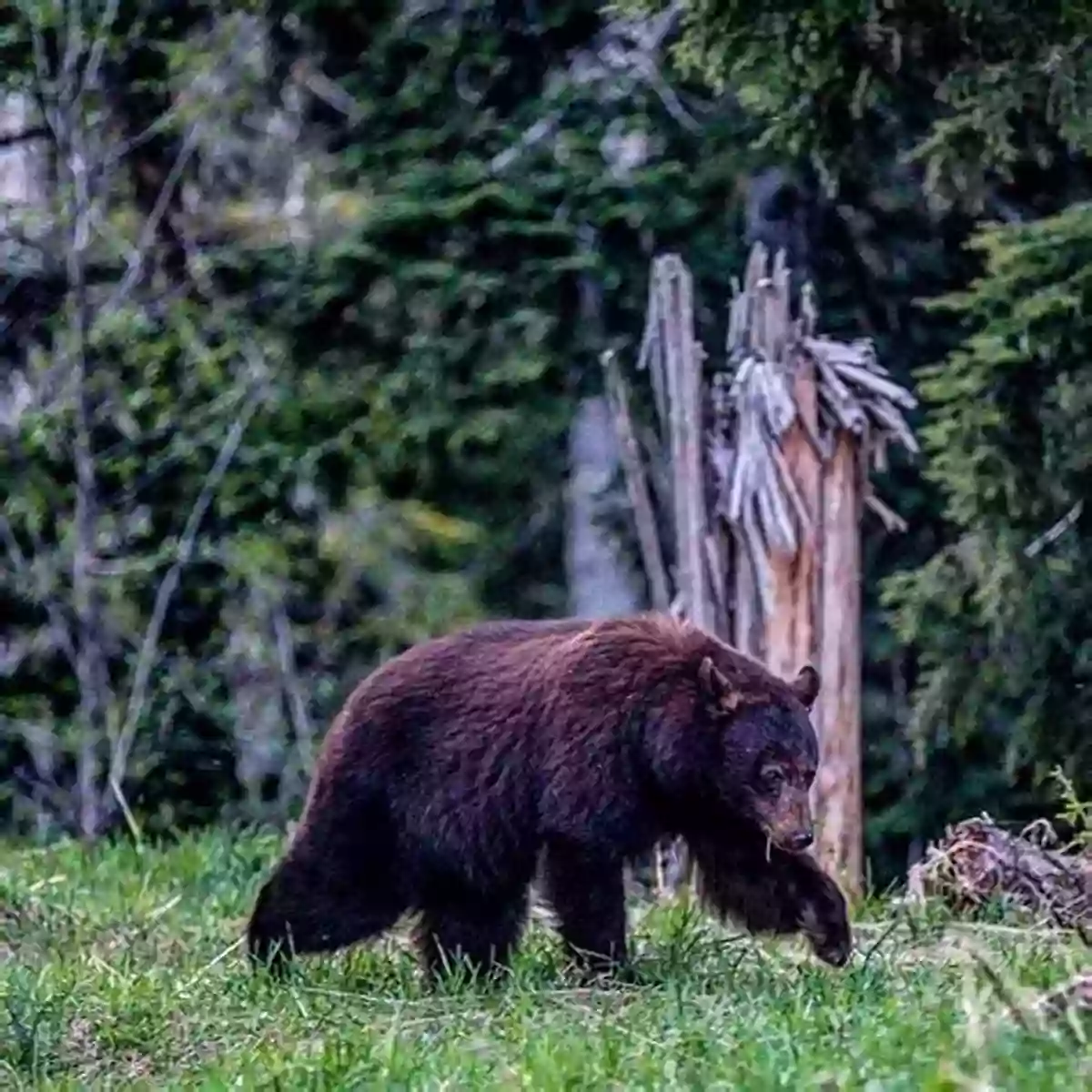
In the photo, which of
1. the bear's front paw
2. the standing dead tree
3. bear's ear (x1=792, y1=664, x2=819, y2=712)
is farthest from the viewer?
the standing dead tree

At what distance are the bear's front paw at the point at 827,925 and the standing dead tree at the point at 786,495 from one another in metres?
2.36

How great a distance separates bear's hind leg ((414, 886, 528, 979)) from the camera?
7.49 meters

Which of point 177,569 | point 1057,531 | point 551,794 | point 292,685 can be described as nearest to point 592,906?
point 551,794

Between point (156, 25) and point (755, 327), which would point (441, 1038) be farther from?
point (156, 25)

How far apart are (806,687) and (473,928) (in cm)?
128

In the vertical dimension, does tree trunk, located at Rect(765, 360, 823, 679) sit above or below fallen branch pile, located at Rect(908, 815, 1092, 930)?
above

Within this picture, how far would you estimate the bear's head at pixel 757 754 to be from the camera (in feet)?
23.8

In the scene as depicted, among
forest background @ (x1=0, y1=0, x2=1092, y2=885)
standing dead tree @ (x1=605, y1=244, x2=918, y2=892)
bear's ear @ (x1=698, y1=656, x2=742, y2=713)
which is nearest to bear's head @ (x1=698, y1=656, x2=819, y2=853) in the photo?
bear's ear @ (x1=698, y1=656, x2=742, y2=713)

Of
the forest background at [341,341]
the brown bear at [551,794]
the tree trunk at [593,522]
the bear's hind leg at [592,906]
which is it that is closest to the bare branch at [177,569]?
the forest background at [341,341]

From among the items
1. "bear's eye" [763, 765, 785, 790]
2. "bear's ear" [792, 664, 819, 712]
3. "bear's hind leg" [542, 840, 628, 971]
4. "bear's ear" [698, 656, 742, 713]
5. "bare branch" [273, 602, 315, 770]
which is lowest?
"bare branch" [273, 602, 315, 770]

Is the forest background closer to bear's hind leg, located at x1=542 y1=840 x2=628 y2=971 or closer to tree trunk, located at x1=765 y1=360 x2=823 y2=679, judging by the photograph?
tree trunk, located at x1=765 y1=360 x2=823 y2=679

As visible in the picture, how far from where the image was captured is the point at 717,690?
288 inches

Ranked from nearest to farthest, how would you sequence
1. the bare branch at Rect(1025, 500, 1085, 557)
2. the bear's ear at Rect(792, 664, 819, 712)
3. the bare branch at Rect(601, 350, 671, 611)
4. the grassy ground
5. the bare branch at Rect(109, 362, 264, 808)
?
the grassy ground < the bear's ear at Rect(792, 664, 819, 712) < the bare branch at Rect(1025, 500, 1085, 557) < the bare branch at Rect(601, 350, 671, 611) < the bare branch at Rect(109, 362, 264, 808)

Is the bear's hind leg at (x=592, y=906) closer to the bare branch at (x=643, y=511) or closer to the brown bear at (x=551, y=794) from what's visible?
the brown bear at (x=551, y=794)
